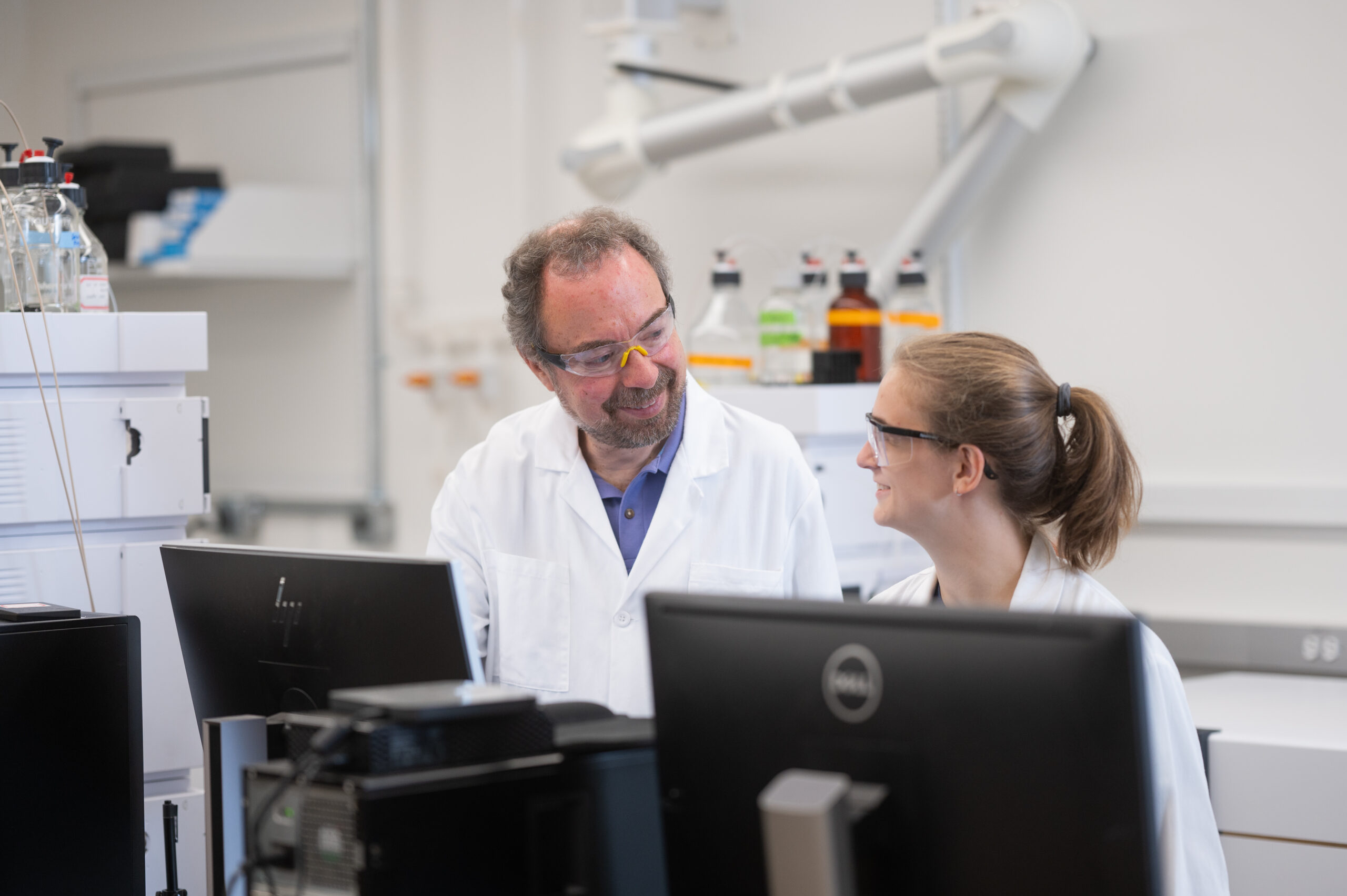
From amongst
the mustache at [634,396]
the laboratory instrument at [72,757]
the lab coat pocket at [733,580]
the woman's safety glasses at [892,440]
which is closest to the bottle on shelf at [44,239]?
the laboratory instrument at [72,757]

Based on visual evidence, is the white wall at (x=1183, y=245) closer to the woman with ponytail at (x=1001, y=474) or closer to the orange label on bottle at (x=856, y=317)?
the orange label on bottle at (x=856, y=317)

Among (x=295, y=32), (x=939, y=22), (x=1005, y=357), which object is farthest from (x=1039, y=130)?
(x=295, y=32)

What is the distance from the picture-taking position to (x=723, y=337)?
241cm

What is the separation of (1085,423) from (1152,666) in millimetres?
287

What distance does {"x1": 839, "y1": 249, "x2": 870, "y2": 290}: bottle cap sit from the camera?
2209mm

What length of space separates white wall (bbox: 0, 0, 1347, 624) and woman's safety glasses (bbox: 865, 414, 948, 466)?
1.06 meters

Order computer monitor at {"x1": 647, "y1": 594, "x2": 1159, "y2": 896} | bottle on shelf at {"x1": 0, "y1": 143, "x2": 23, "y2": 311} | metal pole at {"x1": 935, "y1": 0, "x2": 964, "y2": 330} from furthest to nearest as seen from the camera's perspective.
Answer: metal pole at {"x1": 935, "y1": 0, "x2": 964, "y2": 330}, bottle on shelf at {"x1": 0, "y1": 143, "x2": 23, "y2": 311}, computer monitor at {"x1": 647, "y1": 594, "x2": 1159, "y2": 896}

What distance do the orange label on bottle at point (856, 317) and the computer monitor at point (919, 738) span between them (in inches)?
55.8

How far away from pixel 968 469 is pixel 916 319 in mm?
957

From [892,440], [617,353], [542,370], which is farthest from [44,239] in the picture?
[892,440]

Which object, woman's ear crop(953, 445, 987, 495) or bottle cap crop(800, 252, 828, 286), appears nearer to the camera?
woman's ear crop(953, 445, 987, 495)

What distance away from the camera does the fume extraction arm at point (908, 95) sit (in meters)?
2.16

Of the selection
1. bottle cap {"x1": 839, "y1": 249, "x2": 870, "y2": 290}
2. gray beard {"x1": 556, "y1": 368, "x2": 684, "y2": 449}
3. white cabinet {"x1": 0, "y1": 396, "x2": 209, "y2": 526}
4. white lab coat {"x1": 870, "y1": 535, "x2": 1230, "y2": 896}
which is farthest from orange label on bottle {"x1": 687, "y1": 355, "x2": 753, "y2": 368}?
white lab coat {"x1": 870, "y1": 535, "x2": 1230, "y2": 896}

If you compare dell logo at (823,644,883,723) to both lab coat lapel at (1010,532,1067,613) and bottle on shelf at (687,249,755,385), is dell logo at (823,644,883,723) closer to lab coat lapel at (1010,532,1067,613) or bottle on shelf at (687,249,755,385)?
lab coat lapel at (1010,532,1067,613)
